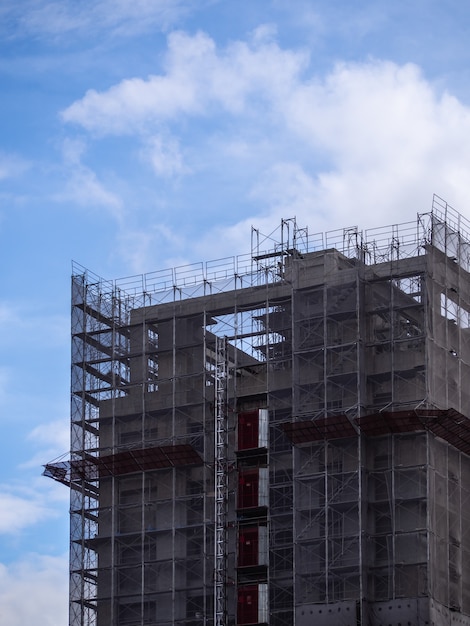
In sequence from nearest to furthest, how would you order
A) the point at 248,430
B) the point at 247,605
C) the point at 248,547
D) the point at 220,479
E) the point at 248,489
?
the point at 247,605
the point at 248,547
the point at 248,489
the point at 220,479
the point at 248,430

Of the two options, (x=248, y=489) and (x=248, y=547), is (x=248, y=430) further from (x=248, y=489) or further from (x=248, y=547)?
(x=248, y=547)

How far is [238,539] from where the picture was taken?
14225cm

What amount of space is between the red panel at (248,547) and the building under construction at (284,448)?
324 mm

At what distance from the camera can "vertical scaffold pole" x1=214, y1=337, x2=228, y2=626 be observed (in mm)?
140000

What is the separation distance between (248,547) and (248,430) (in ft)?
31.6

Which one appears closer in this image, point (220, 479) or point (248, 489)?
point (248, 489)

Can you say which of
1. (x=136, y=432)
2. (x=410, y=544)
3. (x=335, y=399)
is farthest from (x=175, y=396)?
(x=410, y=544)

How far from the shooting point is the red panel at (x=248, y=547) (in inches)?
Answer: 5556

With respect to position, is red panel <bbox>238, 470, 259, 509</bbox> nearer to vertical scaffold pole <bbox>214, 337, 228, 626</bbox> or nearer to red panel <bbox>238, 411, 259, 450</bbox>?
vertical scaffold pole <bbox>214, 337, 228, 626</bbox>

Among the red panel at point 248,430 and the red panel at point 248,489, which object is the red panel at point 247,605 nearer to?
the red panel at point 248,489

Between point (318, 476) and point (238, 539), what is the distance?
9.44 meters

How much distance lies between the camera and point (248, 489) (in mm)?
143375

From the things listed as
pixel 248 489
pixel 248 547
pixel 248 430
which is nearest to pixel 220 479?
pixel 248 489

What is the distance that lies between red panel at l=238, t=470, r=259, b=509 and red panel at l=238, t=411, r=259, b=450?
2245 mm
